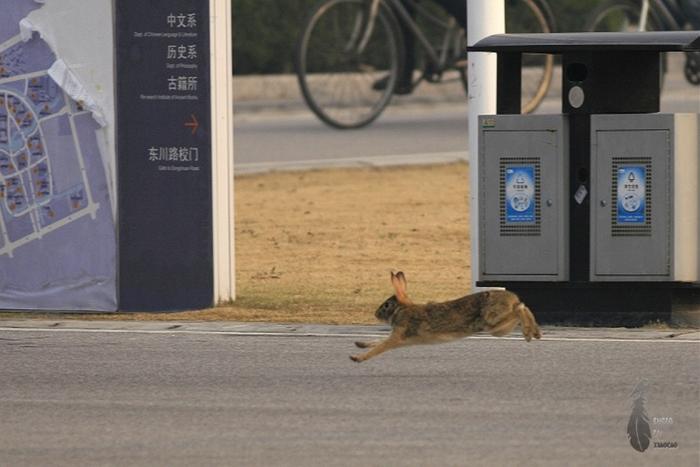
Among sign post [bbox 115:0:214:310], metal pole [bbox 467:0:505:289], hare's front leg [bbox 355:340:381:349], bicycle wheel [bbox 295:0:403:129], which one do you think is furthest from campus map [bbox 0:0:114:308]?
bicycle wheel [bbox 295:0:403:129]

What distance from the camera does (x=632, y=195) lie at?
11680 mm

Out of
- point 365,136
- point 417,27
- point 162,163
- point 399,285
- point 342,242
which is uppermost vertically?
point 417,27

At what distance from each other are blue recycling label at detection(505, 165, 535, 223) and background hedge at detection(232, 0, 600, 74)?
18.4 meters

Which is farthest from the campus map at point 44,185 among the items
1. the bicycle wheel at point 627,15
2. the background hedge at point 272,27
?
the background hedge at point 272,27

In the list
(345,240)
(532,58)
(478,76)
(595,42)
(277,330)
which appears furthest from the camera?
(532,58)

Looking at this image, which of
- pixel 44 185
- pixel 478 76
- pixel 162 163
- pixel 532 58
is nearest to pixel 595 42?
pixel 478 76

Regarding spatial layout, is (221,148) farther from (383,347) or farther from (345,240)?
(345,240)

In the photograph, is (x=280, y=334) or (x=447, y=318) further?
(x=280, y=334)

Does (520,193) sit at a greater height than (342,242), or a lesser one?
greater

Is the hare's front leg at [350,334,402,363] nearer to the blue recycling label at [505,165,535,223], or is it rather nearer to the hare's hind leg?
the hare's hind leg

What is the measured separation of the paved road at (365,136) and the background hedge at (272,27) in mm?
1574

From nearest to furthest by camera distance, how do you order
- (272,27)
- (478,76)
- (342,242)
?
(478,76), (342,242), (272,27)

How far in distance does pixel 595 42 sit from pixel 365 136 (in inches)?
496

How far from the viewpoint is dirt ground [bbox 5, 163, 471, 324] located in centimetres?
1321
